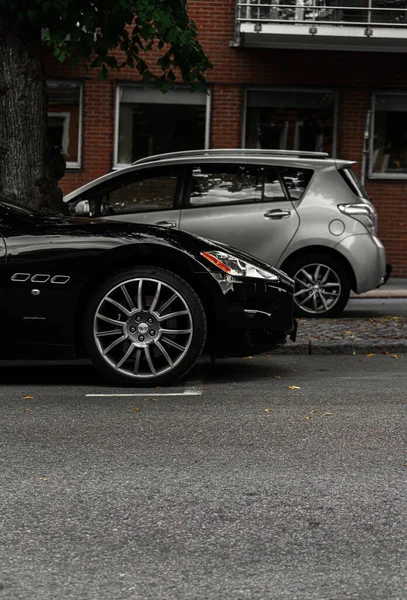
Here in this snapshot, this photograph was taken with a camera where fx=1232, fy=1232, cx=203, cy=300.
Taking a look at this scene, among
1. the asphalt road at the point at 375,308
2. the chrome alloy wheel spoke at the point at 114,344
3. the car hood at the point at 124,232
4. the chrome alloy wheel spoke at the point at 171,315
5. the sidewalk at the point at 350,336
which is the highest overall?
the car hood at the point at 124,232

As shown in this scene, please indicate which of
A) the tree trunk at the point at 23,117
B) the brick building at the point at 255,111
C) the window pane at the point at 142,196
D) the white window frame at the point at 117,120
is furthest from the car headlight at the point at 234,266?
the white window frame at the point at 117,120

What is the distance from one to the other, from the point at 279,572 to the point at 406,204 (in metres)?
16.7

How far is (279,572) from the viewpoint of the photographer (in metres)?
3.93

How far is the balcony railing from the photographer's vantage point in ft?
61.4

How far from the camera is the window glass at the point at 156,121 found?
20016mm

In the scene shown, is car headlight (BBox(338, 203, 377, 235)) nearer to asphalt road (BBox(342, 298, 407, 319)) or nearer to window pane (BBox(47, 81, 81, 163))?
asphalt road (BBox(342, 298, 407, 319))

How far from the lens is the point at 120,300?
25.3 ft

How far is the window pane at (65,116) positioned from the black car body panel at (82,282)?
40.1ft

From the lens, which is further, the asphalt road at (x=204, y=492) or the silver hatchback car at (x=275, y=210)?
the silver hatchback car at (x=275, y=210)

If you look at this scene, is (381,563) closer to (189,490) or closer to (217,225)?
(189,490)

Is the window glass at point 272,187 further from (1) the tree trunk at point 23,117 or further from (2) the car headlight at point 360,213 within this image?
(1) the tree trunk at point 23,117

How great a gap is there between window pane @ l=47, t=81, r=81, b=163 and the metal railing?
3001 millimetres

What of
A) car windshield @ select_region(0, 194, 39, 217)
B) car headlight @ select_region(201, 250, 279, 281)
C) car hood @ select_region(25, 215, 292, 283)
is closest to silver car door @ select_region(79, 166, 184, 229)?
car windshield @ select_region(0, 194, 39, 217)

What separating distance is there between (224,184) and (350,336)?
10.3 ft
